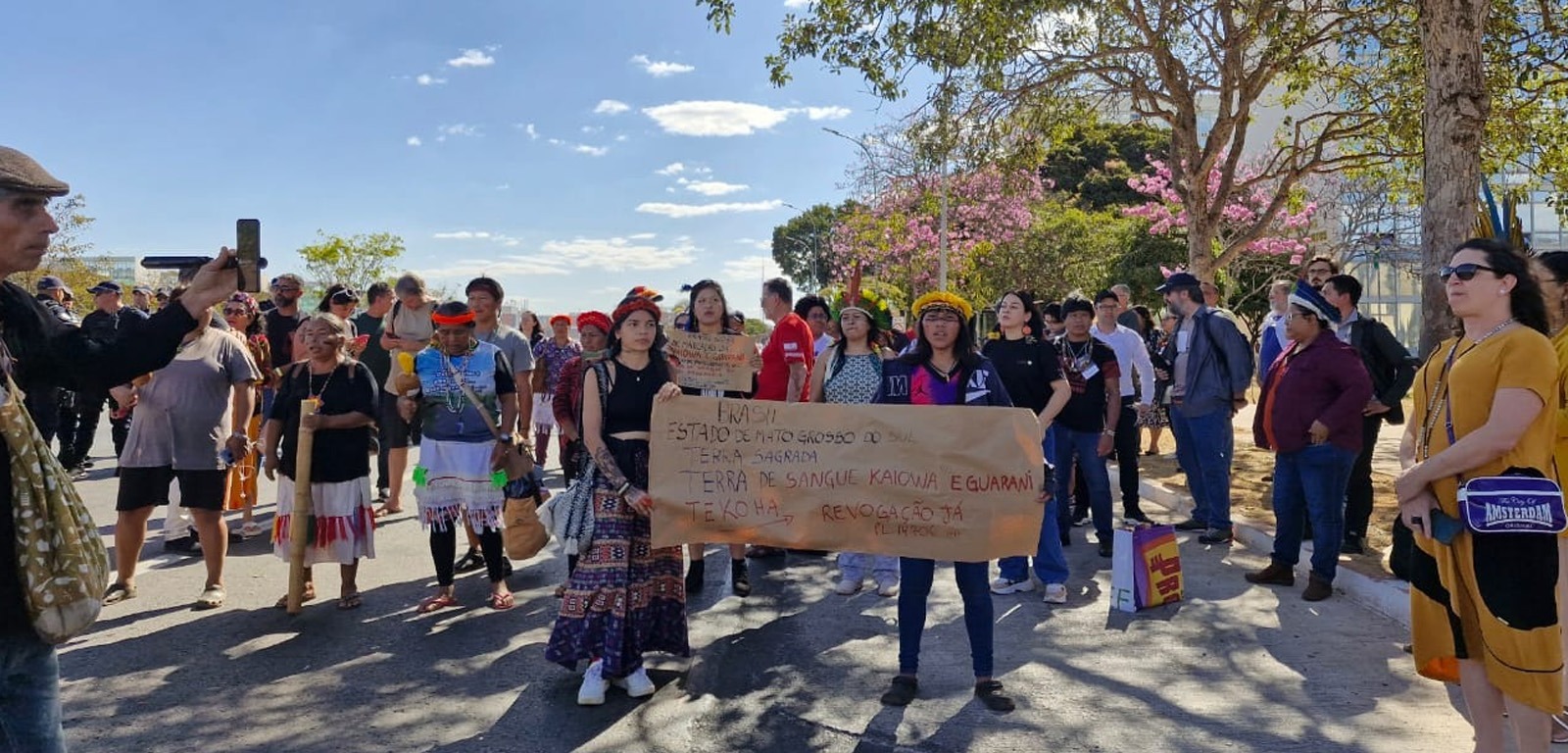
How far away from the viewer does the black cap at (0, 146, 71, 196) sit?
2.21m

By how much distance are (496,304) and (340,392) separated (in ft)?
4.76

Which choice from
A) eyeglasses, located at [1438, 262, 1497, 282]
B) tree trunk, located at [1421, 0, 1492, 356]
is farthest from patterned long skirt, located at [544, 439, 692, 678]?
tree trunk, located at [1421, 0, 1492, 356]

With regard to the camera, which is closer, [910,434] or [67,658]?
[910,434]

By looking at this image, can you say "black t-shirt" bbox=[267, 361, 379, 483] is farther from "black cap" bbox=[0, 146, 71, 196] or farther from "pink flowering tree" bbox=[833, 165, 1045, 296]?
"pink flowering tree" bbox=[833, 165, 1045, 296]

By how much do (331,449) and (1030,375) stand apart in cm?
439

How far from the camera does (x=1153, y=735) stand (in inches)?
155

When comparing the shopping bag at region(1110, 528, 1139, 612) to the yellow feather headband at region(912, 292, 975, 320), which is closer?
the yellow feather headband at region(912, 292, 975, 320)

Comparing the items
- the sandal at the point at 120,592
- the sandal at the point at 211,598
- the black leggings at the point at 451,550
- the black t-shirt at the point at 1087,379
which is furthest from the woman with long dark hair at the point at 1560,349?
the sandal at the point at 120,592

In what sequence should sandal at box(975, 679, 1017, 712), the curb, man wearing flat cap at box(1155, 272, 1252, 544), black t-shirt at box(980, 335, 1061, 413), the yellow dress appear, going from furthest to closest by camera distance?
man wearing flat cap at box(1155, 272, 1252, 544), black t-shirt at box(980, 335, 1061, 413), the curb, sandal at box(975, 679, 1017, 712), the yellow dress

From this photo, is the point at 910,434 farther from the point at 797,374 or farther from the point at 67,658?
the point at 67,658

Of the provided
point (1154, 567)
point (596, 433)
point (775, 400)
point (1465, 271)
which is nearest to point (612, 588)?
point (596, 433)

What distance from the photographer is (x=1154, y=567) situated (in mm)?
5742

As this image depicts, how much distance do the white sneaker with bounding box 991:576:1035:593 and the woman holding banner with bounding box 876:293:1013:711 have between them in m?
1.78

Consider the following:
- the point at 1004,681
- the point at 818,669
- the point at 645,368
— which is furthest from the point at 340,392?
the point at 1004,681
